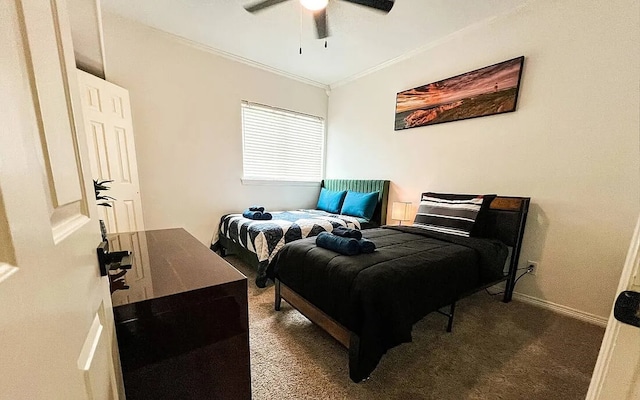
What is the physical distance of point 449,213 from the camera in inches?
94.7

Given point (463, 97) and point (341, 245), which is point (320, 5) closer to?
point (463, 97)

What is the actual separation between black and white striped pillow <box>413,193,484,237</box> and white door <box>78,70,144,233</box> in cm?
313

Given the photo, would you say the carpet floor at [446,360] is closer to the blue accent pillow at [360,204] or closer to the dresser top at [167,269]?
the dresser top at [167,269]

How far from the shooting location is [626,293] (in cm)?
49

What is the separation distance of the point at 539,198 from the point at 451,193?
0.76 metres

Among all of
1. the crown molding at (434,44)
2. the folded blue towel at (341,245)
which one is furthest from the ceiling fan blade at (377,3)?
the folded blue towel at (341,245)

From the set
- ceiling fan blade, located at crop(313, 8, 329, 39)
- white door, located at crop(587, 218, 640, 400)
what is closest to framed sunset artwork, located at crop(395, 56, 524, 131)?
ceiling fan blade, located at crop(313, 8, 329, 39)

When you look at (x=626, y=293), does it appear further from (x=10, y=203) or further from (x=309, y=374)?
(x=309, y=374)

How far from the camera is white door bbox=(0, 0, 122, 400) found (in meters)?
0.26

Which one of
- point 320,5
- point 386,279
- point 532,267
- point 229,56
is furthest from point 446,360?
point 229,56

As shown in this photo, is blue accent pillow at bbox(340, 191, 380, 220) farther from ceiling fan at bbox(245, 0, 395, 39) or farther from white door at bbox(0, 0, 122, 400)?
white door at bbox(0, 0, 122, 400)

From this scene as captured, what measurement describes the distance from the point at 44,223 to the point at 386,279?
132cm

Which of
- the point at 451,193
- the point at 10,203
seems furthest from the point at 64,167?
the point at 451,193

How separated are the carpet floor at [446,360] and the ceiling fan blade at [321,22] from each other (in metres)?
2.64
